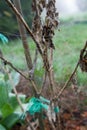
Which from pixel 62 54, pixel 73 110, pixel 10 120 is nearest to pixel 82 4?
pixel 62 54

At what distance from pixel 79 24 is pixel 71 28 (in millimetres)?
828

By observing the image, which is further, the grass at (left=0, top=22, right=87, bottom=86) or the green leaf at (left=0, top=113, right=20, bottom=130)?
the grass at (left=0, top=22, right=87, bottom=86)

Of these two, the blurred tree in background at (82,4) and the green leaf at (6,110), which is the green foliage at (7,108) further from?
the blurred tree in background at (82,4)

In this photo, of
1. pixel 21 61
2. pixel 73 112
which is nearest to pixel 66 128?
pixel 73 112

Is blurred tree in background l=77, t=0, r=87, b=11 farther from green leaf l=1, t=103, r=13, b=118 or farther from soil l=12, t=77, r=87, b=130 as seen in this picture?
green leaf l=1, t=103, r=13, b=118

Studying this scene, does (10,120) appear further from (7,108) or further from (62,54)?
(62,54)

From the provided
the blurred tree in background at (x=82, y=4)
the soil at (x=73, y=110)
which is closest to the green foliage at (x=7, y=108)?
the soil at (x=73, y=110)

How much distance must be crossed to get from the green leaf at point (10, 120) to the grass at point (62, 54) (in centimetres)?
33

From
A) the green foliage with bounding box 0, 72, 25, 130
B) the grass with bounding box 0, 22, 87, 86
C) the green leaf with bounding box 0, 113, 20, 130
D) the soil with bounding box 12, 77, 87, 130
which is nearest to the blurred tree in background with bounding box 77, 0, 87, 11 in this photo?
the grass with bounding box 0, 22, 87, 86

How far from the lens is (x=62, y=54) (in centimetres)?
454

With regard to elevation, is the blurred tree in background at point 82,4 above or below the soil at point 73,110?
above

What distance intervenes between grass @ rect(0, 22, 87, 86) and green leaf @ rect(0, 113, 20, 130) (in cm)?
33

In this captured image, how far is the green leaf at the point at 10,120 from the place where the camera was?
9.00 ft

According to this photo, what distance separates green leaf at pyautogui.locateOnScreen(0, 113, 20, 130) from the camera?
2.74 metres
